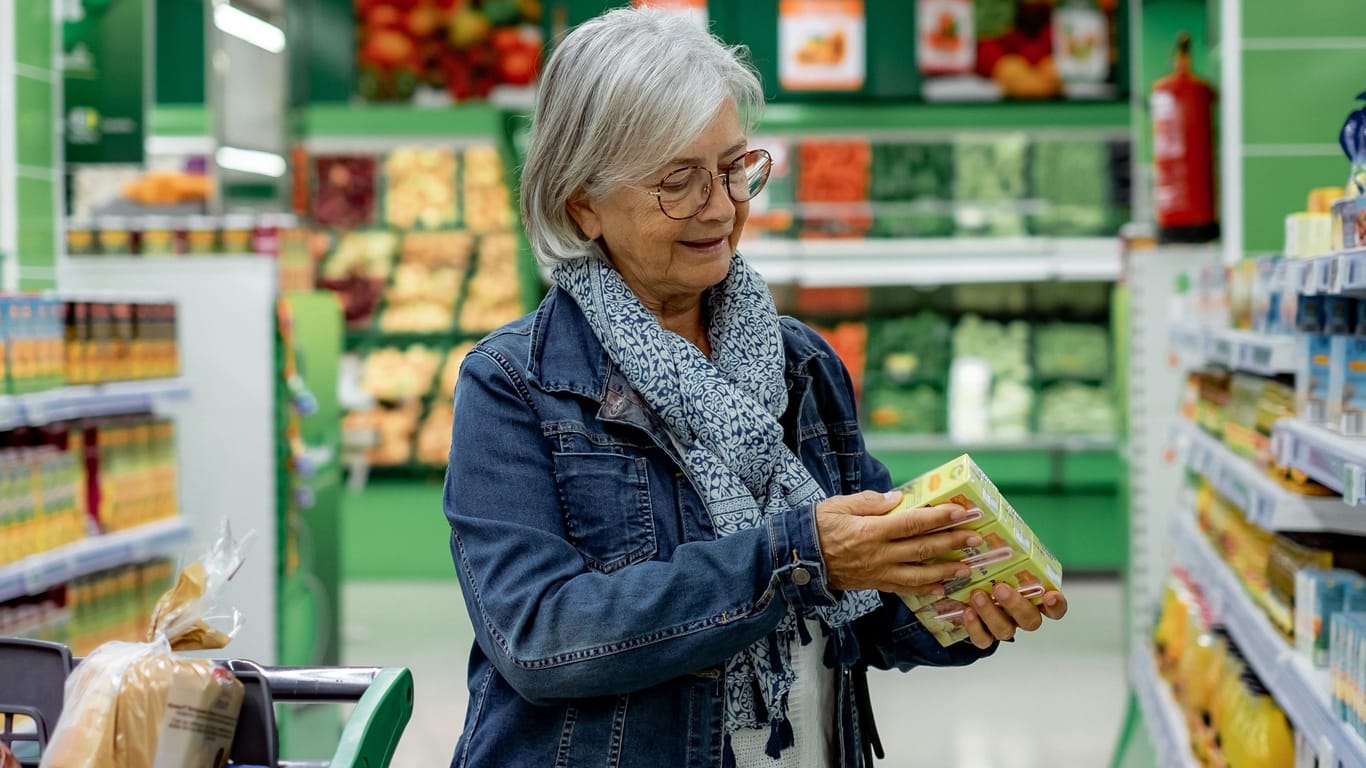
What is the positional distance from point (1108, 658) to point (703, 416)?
5548 mm

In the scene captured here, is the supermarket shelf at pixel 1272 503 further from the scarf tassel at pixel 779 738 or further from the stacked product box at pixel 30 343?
the stacked product box at pixel 30 343

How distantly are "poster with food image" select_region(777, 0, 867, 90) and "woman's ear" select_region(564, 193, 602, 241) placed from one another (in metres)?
7.40

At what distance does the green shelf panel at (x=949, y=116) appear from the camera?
877cm

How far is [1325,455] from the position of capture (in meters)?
2.07

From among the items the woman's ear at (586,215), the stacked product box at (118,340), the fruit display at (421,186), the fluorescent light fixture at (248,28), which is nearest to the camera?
the woman's ear at (586,215)

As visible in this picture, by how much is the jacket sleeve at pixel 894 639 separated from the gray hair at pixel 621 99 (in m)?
0.37

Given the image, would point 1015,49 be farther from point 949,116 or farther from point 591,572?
point 591,572

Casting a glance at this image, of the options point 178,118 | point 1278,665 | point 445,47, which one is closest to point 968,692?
point 1278,665

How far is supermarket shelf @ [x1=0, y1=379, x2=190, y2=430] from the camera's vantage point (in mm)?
3777

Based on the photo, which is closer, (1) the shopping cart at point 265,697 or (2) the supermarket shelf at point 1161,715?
(1) the shopping cart at point 265,697

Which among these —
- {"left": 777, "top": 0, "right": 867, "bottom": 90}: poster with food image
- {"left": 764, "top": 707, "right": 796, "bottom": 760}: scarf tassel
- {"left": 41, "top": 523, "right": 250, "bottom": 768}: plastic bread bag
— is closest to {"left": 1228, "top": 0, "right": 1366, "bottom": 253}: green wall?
{"left": 764, "top": 707, "right": 796, "bottom": 760}: scarf tassel

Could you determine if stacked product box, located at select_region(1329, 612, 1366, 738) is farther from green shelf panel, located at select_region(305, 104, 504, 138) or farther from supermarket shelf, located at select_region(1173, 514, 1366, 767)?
green shelf panel, located at select_region(305, 104, 504, 138)

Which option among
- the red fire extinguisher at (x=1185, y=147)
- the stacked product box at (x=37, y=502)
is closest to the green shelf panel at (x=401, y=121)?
the red fire extinguisher at (x=1185, y=147)

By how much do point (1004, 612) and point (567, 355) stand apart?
0.56m
